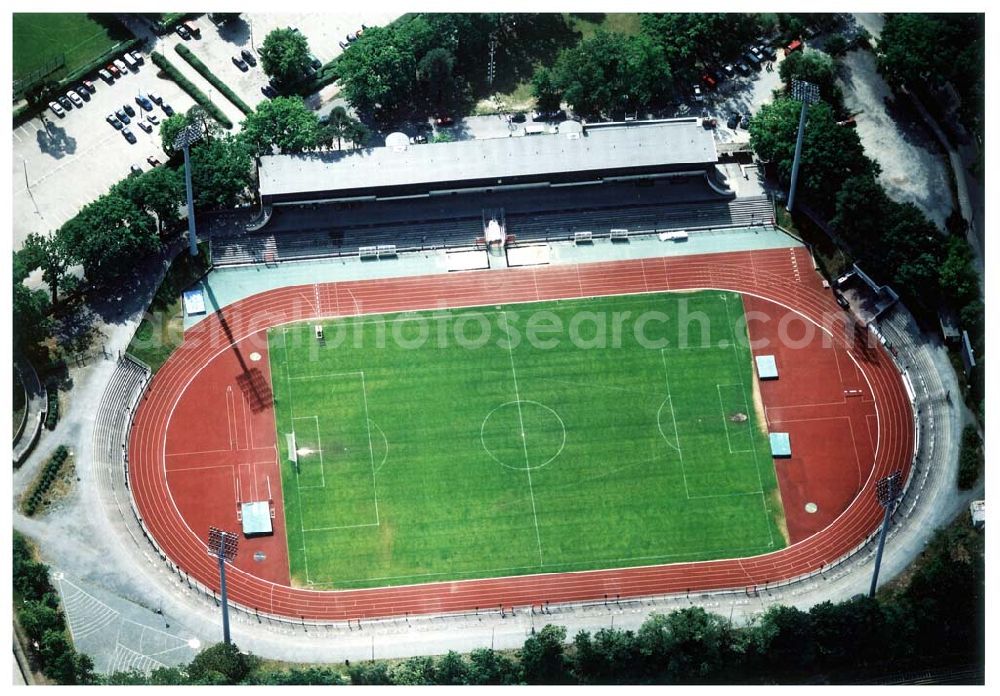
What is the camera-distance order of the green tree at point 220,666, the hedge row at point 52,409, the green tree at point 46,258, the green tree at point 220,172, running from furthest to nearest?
the green tree at point 220,172, the green tree at point 46,258, the hedge row at point 52,409, the green tree at point 220,666

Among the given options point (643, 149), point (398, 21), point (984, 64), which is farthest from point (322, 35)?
point (984, 64)

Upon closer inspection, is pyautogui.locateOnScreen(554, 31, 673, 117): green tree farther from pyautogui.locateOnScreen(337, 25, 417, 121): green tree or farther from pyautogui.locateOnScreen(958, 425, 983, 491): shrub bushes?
pyautogui.locateOnScreen(958, 425, 983, 491): shrub bushes

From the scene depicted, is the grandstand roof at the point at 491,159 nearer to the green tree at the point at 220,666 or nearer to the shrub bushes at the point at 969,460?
the shrub bushes at the point at 969,460

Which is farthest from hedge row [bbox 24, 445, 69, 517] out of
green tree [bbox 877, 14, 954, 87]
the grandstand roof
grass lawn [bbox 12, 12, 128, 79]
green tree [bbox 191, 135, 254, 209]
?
green tree [bbox 877, 14, 954, 87]

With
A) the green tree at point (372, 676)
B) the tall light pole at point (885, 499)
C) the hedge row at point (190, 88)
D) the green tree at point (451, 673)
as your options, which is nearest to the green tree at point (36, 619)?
the green tree at point (372, 676)

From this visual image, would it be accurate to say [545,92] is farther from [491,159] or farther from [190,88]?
[190,88]
